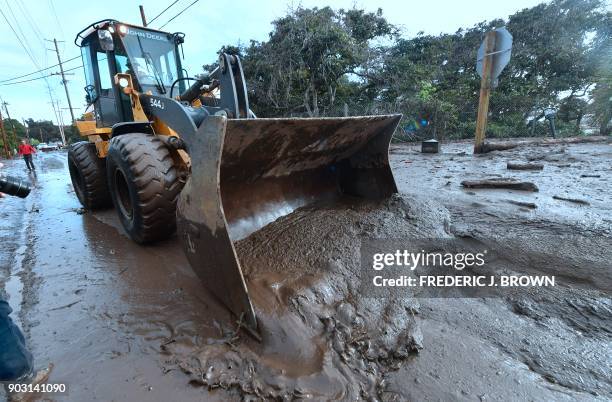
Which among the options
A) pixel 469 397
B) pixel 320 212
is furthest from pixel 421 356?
pixel 320 212

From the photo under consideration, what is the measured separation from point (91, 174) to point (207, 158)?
3.65m

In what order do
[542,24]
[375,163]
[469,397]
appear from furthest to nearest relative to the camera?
1. [542,24]
2. [375,163]
3. [469,397]

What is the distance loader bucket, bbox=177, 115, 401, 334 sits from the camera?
1.81 m

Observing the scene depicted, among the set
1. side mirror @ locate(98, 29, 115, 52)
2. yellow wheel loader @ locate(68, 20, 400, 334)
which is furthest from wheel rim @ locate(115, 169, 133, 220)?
side mirror @ locate(98, 29, 115, 52)

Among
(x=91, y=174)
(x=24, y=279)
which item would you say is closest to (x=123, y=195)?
(x=24, y=279)

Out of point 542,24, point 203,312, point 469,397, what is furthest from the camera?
point 542,24

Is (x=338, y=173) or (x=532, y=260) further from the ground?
(x=338, y=173)

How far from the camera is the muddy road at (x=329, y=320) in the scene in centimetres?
146

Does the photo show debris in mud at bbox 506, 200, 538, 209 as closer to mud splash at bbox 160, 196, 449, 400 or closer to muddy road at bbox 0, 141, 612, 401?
muddy road at bbox 0, 141, 612, 401

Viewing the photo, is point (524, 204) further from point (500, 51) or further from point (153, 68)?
point (500, 51)

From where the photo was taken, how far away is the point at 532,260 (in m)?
2.34

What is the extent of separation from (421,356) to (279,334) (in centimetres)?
73

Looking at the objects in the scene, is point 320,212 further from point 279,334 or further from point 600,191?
point 600,191

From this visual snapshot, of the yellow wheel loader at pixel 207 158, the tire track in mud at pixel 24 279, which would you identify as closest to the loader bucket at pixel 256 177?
the yellow wheel loader at pixel 207 158
